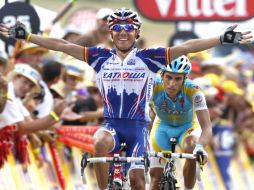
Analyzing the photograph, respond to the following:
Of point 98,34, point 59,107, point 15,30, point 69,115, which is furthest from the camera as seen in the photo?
point 98,34

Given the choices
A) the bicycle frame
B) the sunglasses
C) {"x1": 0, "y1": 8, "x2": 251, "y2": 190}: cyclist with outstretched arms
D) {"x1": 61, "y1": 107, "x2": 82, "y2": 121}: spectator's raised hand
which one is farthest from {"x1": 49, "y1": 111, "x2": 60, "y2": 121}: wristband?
the bicycle frame

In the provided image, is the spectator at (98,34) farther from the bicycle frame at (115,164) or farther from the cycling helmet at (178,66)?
the bicycle frame at (115,164)

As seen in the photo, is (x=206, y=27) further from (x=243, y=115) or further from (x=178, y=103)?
(x=178, y=103)

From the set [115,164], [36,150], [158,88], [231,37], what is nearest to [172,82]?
[158,88]

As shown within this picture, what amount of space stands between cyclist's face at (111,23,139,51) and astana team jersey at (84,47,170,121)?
136 millimetres

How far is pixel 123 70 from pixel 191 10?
25.7ft

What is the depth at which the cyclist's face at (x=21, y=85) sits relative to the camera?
16.5 m

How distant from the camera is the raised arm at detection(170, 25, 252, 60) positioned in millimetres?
14148

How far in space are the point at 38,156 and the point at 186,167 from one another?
2254 mm

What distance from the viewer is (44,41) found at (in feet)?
48.4

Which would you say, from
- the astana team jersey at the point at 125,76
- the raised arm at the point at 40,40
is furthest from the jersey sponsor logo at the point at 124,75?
the raised arm at the point at 40,40

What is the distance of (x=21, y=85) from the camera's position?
651 inches

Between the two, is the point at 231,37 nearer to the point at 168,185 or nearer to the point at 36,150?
the point at 168,185

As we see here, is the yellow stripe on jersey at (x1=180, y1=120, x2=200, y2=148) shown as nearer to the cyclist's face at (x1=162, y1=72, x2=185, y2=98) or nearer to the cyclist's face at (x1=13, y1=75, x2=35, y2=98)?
the cyclist's face at (x1=162, y1=72, x2=185, y2=98)
